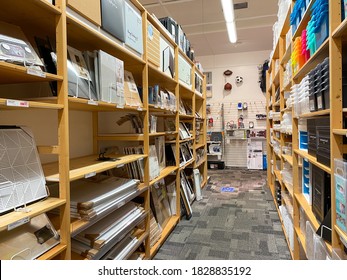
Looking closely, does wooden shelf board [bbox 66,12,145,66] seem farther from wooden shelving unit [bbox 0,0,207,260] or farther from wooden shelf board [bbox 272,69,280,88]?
wooden shelf board [bbox 272,69,280,88]

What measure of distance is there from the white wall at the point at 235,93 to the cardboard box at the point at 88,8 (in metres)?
6.16

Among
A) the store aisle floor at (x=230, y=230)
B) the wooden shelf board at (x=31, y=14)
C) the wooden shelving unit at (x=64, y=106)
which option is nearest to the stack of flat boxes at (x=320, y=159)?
the store aisle floor at (x=230, y=230)

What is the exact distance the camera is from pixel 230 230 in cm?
303

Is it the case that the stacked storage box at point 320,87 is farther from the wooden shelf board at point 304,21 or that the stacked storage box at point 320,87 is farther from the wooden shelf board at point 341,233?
the wooden shelf board at point 341,233

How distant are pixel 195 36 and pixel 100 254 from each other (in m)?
5.42

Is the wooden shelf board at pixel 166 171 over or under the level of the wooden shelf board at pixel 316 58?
under

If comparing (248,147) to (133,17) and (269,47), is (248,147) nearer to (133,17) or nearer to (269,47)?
(269,47)

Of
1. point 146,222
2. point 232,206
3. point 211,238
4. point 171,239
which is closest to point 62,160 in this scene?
point 146,222

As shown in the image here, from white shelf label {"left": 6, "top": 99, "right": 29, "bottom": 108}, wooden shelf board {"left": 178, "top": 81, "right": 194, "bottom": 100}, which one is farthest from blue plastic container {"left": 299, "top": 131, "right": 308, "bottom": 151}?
white shelf label {"left": 6, "top": 99, "right": 29, "bottom": 108}

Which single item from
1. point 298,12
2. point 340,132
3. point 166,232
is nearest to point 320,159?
point 340,132

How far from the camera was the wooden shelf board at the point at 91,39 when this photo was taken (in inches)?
54.6

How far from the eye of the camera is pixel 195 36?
19.1 ft

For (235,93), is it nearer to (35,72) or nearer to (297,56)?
(297,56)

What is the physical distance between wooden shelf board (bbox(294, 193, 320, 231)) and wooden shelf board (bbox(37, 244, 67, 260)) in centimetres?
148
